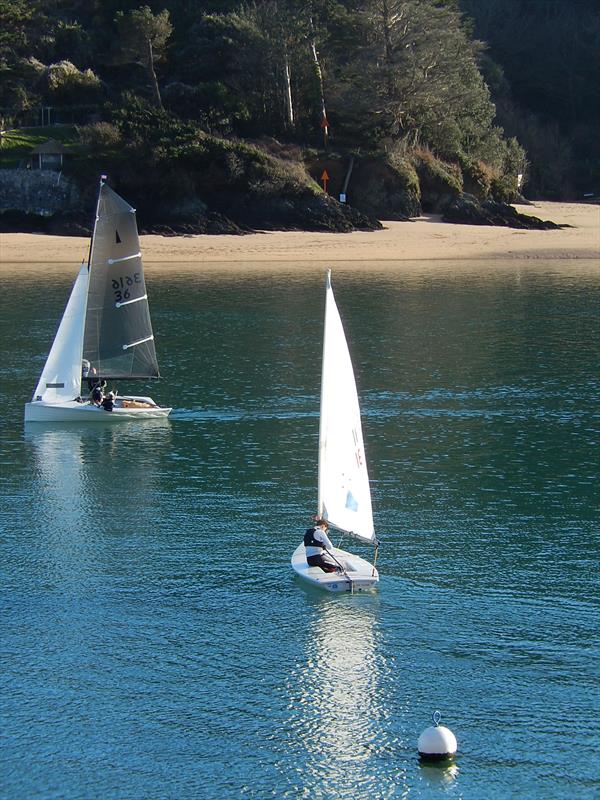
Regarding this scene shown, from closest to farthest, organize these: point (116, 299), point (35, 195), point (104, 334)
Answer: point (104, 334) < point (116, 299) < point (35, 195)

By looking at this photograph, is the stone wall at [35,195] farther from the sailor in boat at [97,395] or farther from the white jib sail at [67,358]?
the sailor in boat at [97,395]

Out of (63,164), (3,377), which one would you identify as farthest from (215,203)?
(3,377)

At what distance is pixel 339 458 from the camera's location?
107ft

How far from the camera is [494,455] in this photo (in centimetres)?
4481

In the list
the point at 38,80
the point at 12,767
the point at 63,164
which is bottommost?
the point at 12,767

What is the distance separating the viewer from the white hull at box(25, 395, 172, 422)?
1917 inches

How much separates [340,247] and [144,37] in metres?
28.1

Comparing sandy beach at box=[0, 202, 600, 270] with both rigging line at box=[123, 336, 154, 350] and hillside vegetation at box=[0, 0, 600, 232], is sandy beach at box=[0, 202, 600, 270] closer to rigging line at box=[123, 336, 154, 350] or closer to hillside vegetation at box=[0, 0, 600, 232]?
hillside vegetation at box=[0, 0, 600, 232]

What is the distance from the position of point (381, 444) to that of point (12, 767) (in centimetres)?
2551

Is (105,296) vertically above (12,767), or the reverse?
(105,296)

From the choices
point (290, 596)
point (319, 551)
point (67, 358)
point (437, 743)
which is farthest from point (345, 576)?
point (67, 358)

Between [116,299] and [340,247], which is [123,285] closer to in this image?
[116,299]

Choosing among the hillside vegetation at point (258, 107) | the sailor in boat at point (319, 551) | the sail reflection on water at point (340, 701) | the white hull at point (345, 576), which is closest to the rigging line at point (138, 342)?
the white hull at point (345, 576)

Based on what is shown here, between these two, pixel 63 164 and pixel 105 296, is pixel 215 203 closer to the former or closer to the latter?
pixel 63 164
